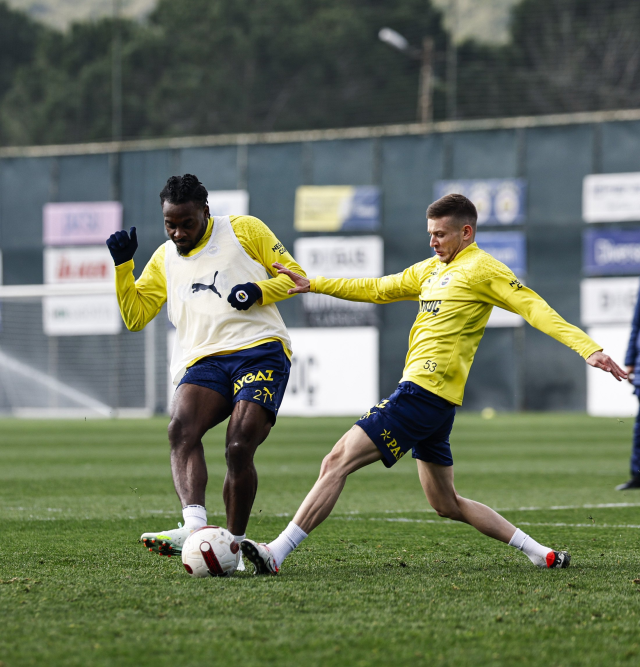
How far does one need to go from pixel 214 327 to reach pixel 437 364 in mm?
1082

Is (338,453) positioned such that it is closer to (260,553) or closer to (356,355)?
(260,553)

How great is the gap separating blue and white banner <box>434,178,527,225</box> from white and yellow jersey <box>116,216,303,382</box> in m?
20.6

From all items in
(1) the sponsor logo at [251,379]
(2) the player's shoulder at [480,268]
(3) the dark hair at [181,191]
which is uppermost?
(3) the dark hair at [181,191]

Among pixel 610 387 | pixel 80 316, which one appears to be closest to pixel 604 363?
pixel 610 387

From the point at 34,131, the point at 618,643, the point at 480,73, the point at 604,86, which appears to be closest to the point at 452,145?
the point at 480,73

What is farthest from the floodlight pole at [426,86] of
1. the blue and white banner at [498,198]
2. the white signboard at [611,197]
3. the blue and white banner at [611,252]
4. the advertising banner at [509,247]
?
the blue and white banner at [611,252]

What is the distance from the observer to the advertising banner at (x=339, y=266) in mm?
25719

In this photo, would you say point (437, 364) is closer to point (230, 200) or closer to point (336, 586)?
point (336, 586)

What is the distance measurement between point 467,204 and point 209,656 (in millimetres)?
2575

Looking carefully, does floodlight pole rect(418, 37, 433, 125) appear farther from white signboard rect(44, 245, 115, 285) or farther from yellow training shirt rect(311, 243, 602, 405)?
yellow training shirt rect(311, 243, 602, 405)

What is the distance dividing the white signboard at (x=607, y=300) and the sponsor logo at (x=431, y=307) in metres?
20.0

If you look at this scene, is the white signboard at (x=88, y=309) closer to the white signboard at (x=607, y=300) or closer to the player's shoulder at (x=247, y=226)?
the white signboard at (x=607, y=300)

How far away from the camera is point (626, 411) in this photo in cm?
2355

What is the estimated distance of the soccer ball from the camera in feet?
14.9
